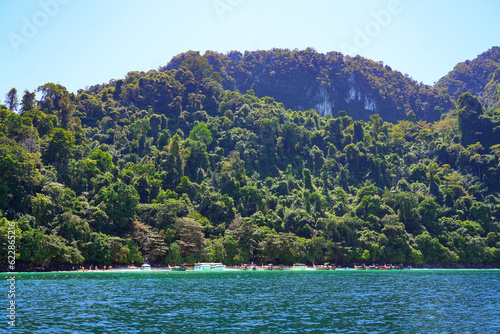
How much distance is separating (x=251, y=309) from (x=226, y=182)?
64.6 metres

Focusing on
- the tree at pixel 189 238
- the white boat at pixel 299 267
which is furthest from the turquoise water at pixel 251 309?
the white boat at pixel 299 267

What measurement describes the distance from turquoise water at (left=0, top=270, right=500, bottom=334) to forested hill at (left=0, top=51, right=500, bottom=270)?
2565 cm

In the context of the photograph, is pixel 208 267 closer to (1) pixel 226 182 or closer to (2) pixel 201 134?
(1) pixel 226 182

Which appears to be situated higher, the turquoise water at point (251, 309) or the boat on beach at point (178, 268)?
the boat on beach at point (178, 268)

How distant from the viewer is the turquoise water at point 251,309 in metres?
23.6

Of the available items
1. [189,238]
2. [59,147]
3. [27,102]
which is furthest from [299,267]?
[27,102]

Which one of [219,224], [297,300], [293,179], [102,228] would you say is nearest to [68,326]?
[297,300]

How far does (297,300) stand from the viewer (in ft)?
115

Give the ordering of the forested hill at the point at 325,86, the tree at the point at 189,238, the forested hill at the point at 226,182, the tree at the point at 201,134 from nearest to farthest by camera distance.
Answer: the forested hill at the point at 226,182, the tree at the point at 189,238, the tree at the point at 201,134, the forested hill at the point at 325,86

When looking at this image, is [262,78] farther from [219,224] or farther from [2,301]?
[2,301]

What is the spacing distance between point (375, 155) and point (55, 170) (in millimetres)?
87958

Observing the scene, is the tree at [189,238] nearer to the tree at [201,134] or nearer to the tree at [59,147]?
the tree at [59,147]

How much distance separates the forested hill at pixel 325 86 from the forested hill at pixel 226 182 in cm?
3092

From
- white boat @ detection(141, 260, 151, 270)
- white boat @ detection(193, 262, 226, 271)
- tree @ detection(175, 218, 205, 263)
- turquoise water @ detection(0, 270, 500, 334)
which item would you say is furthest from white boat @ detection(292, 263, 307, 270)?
turquoise water @ detection(0, 270, 500, 334)
